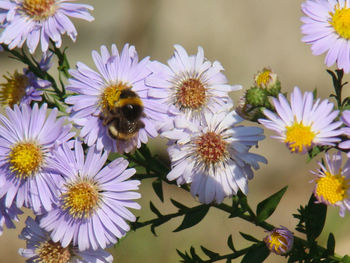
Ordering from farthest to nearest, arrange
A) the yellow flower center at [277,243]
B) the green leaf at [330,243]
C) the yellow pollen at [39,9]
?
1. the yellow pollen at [39,9]
2. the green leaf at [330,243]
3. the yellow flower center at [277,243]

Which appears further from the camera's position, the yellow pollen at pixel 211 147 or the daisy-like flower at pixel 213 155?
the yellow pollen at pixel 211 147

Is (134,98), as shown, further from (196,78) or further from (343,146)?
(343,146)

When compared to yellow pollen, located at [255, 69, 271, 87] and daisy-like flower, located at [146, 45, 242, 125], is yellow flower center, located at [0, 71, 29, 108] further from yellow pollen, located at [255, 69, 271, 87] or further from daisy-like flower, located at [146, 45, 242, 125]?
yellow pollen, located at [255, 69, 271, 87]

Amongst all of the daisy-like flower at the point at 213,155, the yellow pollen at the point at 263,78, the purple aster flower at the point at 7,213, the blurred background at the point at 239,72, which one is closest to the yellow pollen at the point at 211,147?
the daisy-like flower at the point at 213,155

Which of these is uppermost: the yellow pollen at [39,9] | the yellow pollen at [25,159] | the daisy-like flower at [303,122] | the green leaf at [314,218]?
the yellow pollen at [39,9]

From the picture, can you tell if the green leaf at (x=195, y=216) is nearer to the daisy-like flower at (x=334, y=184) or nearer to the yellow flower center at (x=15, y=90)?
the daisy-like flower at (x=334, y=184)

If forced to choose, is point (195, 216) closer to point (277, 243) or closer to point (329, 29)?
point (277, 243)

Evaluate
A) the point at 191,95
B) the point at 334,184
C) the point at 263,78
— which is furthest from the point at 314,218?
the point at 191,95

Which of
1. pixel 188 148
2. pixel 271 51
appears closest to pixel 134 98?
pixel 188 148
